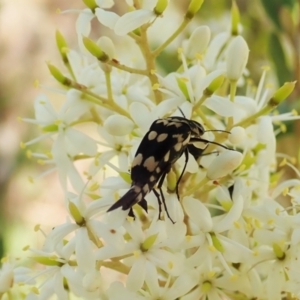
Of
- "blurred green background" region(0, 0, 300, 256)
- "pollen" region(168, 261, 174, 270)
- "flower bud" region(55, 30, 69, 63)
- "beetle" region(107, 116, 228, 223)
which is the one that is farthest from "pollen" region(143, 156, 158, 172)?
"blurred green background" region(0, 0, 300, 256)

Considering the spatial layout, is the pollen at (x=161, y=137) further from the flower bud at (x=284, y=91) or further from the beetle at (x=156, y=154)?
the flower bud at (x=284, y=91)

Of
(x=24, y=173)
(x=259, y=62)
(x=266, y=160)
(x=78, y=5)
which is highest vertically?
(x=266, y=160)

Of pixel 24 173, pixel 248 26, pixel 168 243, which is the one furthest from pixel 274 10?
pixel 24 173

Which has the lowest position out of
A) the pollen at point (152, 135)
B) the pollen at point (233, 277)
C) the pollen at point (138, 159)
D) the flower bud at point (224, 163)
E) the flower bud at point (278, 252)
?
the pollen at point (233, 277)

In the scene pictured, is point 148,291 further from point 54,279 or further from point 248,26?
point 248,26

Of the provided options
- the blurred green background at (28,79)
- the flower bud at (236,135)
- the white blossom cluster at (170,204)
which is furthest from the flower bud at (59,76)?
the blurred green background at (28,79)

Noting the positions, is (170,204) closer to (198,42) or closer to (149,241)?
(149,241)

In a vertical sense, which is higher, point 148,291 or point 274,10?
point 274,10
